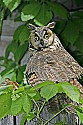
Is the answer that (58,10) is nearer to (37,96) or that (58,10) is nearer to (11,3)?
(11,3)

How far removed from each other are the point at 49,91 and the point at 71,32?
4.67 ft

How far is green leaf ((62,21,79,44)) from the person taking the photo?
2.99m

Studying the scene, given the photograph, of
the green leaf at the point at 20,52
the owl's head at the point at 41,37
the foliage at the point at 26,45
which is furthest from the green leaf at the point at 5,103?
the green leaf at the point at 20,52

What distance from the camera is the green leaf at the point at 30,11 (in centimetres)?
284

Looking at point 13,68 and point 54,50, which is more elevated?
point 54,50

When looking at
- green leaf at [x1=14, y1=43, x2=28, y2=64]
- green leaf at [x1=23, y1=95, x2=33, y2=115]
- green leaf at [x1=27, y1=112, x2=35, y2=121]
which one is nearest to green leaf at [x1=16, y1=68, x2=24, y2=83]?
green leaf at [x1=14, y1=43, x2=28, y2=64]

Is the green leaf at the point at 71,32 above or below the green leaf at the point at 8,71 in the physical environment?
above

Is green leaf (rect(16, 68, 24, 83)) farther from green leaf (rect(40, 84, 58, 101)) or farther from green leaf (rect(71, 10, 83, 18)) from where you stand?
green leaf (rect(40, 84, 58, 101))

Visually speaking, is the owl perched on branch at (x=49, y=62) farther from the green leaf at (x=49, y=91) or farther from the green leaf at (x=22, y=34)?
the green leaf at (x=22, y=34)

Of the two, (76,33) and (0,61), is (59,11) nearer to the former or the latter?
(76,33)

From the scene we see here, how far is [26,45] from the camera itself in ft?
10.7

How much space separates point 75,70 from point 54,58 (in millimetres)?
105

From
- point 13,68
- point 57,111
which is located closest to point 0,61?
point 13,68

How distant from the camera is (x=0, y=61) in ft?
11.6
